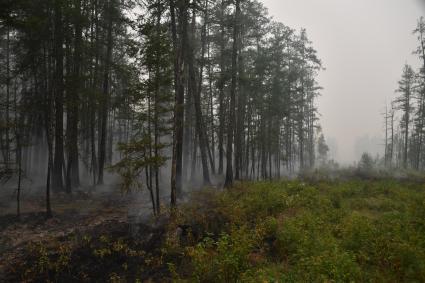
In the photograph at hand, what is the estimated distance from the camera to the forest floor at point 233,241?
24.3ft

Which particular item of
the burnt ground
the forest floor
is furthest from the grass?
the burnt ground

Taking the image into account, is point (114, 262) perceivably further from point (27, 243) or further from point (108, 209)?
point (108, 209)

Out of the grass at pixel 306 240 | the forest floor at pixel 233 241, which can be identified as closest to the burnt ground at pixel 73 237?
the forest floor at pixel 233 241

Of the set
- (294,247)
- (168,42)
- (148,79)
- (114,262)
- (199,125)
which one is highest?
(168,42)

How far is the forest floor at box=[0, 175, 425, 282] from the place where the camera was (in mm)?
7395

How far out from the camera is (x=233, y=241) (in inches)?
369

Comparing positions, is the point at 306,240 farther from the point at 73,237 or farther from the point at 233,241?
the point at 73,237

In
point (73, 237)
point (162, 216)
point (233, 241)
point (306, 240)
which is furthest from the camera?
point (162, 216)

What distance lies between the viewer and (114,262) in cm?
959

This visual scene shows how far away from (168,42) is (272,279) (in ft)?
33.8

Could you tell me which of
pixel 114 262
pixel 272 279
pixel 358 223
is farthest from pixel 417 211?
pixel 114 262

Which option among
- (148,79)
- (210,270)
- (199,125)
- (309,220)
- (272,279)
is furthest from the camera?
(199,125)

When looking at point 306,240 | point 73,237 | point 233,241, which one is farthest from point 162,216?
point 306,240

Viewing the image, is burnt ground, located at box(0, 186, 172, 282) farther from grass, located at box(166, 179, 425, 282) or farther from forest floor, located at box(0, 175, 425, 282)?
grass, located at box(166, 179, 425, 282)
